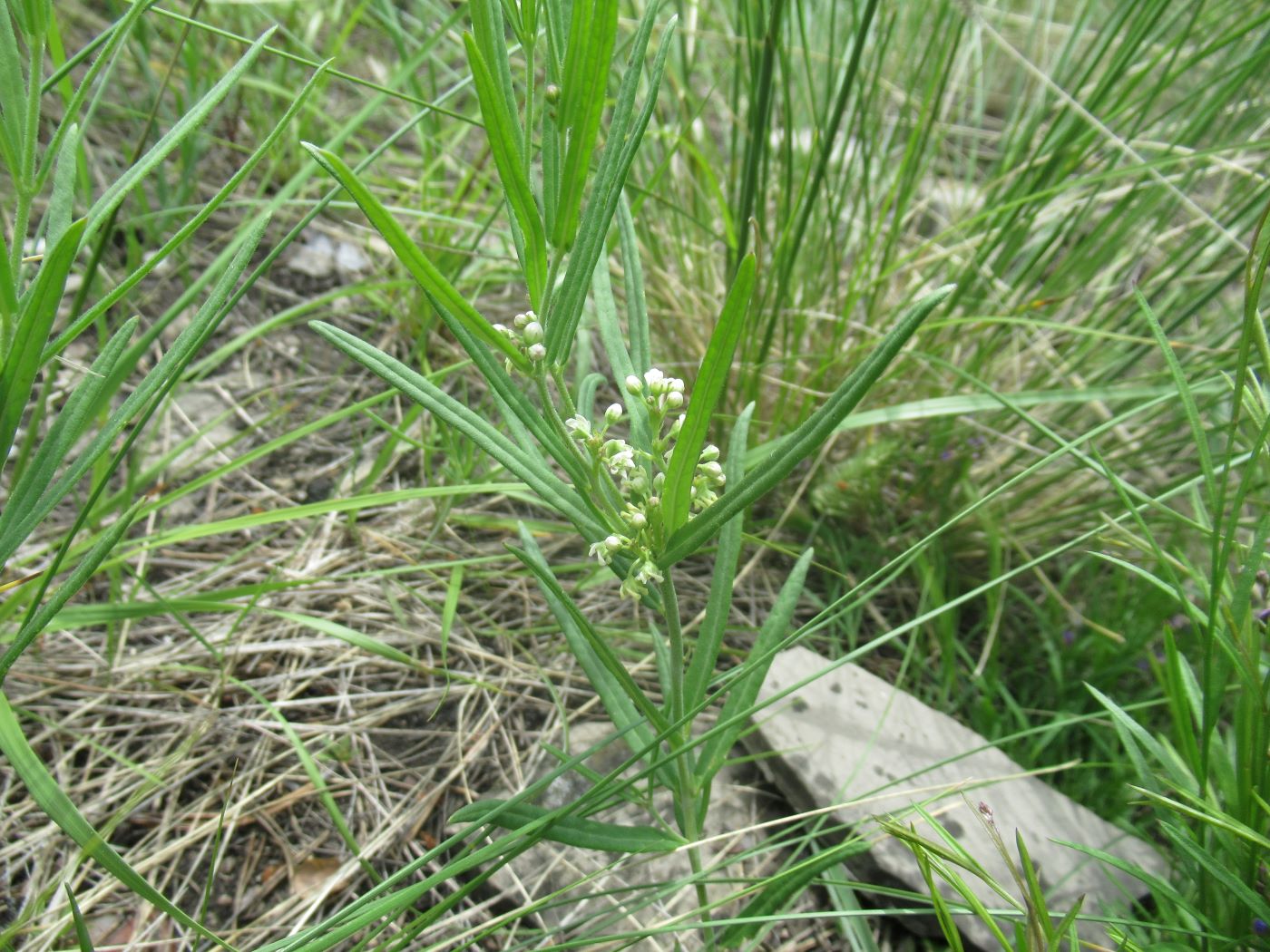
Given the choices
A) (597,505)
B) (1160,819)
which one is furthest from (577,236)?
(1160,819)

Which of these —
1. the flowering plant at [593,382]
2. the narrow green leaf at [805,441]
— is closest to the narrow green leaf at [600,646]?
the flowering plant at [593,382]

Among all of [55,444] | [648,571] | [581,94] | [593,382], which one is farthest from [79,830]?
[581,94]

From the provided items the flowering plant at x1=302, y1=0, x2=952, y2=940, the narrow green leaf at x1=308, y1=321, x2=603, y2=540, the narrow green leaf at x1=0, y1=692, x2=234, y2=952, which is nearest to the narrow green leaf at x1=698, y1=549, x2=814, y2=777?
the flowering plant at x1=302, y1=0, x2=952, y2=940

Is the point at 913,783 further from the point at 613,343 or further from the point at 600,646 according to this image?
the point at 613,343

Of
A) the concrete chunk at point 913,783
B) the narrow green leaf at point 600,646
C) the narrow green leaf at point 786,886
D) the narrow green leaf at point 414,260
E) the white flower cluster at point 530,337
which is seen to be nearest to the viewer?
the narrow green leaf at point 414,260

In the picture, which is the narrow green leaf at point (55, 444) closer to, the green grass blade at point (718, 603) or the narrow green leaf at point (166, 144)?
the narrow green leaf at point (166, 144)

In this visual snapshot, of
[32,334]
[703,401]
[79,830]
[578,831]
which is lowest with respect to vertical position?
[578,831]

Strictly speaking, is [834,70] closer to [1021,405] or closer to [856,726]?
[1021,405]
